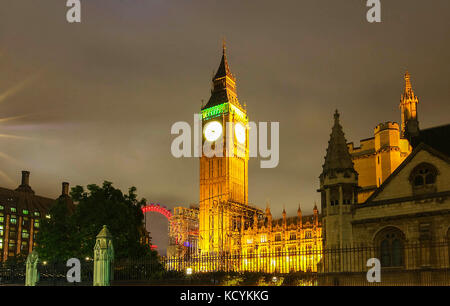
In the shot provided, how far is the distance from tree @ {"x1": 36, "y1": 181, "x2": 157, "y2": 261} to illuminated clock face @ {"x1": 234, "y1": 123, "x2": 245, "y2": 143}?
6829 cm

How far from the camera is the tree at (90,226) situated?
42.0 m

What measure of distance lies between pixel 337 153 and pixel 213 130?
85.0m

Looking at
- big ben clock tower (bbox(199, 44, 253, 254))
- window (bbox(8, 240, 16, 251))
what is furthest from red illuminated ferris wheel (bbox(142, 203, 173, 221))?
window (bbox(8, 240, 16, 251))

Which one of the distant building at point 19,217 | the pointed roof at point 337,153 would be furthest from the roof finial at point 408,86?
the distant building at point 19,217

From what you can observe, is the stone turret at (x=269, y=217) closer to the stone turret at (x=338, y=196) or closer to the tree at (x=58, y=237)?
the tree at (x=58, y=237)

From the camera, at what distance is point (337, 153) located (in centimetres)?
2981

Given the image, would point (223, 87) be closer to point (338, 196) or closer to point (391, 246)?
point (338, 196)

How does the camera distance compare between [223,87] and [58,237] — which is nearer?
[58,237]

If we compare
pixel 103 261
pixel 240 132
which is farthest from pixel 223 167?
pixel 103 261

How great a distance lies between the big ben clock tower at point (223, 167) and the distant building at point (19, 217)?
143 ft
